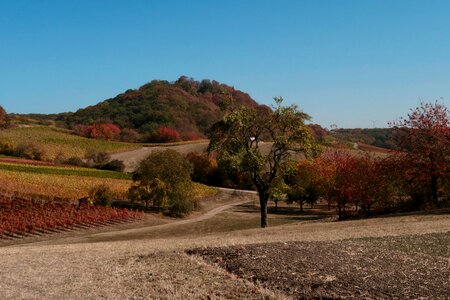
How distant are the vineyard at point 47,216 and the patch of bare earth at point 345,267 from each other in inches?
1076

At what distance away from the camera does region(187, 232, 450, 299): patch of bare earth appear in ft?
36.0

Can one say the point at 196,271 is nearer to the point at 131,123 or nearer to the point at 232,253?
the point at 232,253

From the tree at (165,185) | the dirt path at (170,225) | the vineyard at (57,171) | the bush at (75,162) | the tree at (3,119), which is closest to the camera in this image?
the dirt path at (170,225)

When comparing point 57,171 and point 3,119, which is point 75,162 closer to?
point 57,171

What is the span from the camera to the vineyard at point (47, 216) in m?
38.6

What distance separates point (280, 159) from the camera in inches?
1459

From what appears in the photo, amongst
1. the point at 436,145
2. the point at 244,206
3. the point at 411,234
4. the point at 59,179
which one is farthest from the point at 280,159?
the point at 59,179

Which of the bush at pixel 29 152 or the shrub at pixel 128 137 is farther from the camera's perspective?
the shrub at pixel 128 137

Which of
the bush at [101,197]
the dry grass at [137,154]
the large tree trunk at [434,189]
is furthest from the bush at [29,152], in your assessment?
the large tree trunk at [434,189]

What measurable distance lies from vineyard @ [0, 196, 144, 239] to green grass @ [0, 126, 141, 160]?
52434 mm

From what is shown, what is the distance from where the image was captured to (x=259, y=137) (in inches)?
1454

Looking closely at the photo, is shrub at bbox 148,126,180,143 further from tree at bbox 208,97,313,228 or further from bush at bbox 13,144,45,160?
tree at bbox 208,97,313,228

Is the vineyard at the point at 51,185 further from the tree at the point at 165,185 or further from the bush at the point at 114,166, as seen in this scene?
the bush at the point at 114,166

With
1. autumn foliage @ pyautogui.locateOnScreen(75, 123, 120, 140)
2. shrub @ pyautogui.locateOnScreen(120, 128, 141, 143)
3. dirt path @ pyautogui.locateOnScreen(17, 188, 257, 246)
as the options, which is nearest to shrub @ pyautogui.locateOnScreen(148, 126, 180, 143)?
shrub @ pyautogui.locateOnScreen(120, 128, 141, 143)
